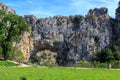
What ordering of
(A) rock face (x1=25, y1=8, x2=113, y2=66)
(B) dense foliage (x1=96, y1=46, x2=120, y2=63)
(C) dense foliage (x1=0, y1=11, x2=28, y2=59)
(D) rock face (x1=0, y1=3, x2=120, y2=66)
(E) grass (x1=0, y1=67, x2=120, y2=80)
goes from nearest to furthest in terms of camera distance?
(E) grass (x1=0, y1=67, x2=120, y2=80) → (C) dense foliage (x1=0, y1=11, x2=28, y2=59) → (B) dense foliage (x1=96, y1=46, x2=120, y2=63) → (D) rock face (x1=0, y1=3, x2=120, y2=66) → (A) rock face (x1=25, y1=8, x2=113, y2=66)

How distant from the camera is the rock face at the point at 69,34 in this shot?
381ft

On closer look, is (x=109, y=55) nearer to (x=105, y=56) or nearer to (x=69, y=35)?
(x=105, y=56)

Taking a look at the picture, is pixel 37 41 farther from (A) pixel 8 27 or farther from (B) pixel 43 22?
(A) pixel 8 27

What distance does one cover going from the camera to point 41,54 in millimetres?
112812

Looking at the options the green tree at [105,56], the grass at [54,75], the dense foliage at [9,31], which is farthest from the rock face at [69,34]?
the grass at [54,75]

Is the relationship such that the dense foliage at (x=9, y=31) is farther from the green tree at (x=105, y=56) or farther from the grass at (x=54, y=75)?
the grass at (x=54, y=75)

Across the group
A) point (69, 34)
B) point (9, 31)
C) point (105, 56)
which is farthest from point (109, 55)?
point (9, 31)

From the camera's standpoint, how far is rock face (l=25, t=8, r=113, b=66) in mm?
116062

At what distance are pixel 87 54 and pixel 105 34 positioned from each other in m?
10.0

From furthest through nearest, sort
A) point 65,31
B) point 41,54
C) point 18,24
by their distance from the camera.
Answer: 1. point 65,31
2. point 41,54
3. point 18,24

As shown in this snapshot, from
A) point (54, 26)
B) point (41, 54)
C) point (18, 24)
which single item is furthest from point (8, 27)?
point (54, 26)

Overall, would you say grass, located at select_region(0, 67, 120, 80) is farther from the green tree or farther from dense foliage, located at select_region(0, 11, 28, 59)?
the green tree

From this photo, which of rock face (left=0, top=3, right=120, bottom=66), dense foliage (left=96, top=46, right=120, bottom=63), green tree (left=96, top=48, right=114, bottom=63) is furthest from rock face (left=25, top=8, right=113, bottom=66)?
green tree (left=96, top=48, right=114, bottom=63)

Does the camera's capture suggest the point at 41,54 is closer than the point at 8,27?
No
